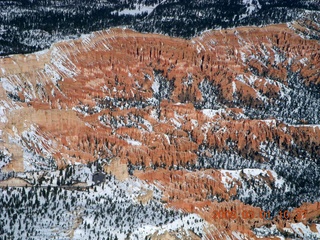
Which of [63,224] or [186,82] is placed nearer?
[63,224]

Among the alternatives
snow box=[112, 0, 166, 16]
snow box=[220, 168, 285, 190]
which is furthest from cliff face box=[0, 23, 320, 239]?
snow box=[112, 0, 166, 16]

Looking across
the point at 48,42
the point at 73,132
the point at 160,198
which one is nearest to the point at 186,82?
the point at 48,42

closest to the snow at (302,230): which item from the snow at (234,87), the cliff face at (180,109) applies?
the cliff face at (180,109)

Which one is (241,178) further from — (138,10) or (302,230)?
(138,10)

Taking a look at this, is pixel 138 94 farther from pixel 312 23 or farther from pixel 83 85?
pixel 312 23

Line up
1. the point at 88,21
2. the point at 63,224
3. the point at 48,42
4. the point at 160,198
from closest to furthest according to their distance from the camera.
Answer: the point at 63,224, the point at 160,198, the point at 48,42, the point at 88,21

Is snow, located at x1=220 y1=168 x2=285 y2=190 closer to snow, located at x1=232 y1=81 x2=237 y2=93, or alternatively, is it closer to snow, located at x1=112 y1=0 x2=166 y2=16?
snow, located at x1=232 y1=81 x2=237 y2=93

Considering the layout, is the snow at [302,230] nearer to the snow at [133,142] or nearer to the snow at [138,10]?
the snow at [133,142]

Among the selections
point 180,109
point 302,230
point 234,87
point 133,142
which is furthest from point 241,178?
point 234,87
